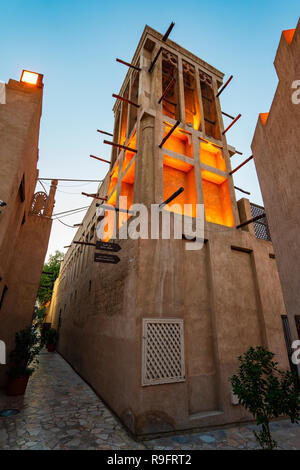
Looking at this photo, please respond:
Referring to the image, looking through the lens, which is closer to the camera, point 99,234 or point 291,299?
point 291,299

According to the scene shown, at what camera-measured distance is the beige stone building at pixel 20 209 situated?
204 inches

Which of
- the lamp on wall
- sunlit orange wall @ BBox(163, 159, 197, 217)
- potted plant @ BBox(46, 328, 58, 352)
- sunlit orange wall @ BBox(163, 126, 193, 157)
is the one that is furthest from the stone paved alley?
potted plant @ BBox(46, 328, 58, 352)

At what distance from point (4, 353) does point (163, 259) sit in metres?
6.71

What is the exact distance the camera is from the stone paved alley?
4.52 m

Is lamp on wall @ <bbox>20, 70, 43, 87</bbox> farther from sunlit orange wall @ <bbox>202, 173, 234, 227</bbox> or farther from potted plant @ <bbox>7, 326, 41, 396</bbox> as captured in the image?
potted plant @ <bbox>7, 326, 41, 396</bbox>

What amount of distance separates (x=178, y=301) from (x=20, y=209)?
591cm

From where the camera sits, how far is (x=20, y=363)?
7645mm

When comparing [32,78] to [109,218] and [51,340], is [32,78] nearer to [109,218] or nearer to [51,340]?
[109,218]

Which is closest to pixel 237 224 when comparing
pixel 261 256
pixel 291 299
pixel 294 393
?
pixel 261 256

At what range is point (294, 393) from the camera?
11.7 ft

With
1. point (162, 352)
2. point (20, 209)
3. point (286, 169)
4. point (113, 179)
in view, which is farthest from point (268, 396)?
point (113, 179)

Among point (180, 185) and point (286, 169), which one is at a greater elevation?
point (180, 185)

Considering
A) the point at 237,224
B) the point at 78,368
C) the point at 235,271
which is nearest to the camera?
the point at 235,271

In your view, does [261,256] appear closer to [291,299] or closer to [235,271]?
[235,271]
